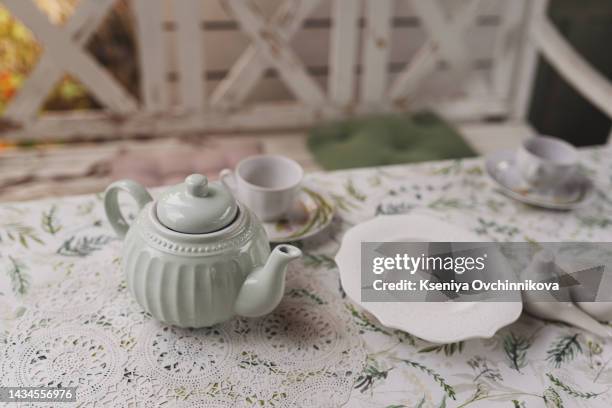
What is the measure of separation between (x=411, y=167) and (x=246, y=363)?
56 cm

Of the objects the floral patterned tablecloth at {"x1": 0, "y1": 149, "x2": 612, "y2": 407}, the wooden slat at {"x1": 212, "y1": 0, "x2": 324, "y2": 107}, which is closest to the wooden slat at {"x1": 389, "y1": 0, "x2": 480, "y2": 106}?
the wooden slat at {"x1": 212, "y1": 0, "x2": 324, "y2": 107}

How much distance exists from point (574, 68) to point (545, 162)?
0.62m

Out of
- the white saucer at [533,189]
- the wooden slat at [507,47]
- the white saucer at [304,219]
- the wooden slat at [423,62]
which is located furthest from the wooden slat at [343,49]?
the white saucer at [304,219]

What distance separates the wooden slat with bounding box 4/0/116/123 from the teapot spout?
1.11 meters

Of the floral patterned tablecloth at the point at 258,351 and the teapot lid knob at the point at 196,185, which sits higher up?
the teapot lid knob at the point at 196,185

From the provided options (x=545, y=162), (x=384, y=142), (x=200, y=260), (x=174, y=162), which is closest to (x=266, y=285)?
(x=200, y=260)

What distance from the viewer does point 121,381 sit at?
696 mm

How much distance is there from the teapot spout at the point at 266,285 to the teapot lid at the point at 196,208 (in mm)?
69

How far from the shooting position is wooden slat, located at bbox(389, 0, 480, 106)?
1.77m

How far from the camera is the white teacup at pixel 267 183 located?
909mm

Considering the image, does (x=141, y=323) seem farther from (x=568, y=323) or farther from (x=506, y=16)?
(x=506, y=16)

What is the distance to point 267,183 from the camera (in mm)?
980

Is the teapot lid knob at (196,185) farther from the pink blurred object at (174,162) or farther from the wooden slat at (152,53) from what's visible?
the wooden slat at (152,53)

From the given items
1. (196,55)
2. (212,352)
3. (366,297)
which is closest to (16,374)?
(212,352)
